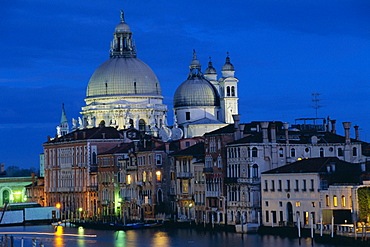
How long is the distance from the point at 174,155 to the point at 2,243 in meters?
20.7

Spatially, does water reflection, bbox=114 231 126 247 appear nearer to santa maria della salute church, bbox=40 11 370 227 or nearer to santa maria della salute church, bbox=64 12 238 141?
santa maria della salute church, bbox=40 11 370 227

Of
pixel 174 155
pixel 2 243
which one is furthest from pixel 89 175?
pixel 2 243

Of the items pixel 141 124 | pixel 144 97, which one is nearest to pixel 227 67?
pixel 144 97

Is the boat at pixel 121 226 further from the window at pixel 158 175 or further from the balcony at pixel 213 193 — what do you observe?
the balcony at pixel 213 193

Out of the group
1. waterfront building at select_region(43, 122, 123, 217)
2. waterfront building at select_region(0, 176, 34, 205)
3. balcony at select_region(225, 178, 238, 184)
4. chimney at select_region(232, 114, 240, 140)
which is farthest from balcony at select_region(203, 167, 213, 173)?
waterfront building at select_region(0, 176, 34, 205)

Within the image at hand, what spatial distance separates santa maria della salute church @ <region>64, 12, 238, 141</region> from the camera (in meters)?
122

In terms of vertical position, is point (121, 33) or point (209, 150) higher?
point (121, 33)

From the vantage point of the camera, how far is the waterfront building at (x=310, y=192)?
68.6 metres

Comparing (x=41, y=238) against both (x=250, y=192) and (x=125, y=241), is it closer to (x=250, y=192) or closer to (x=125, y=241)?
(x=125, y=241)

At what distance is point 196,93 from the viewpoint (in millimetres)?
121750

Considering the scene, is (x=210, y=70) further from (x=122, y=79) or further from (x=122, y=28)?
(x=122, y=79)

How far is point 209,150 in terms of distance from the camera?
8331 cm

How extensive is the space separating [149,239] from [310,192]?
11.5 meters

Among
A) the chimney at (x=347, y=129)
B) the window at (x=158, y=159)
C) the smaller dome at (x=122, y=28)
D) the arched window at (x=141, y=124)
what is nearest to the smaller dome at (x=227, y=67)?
the arched window at (x=141, y=124)
